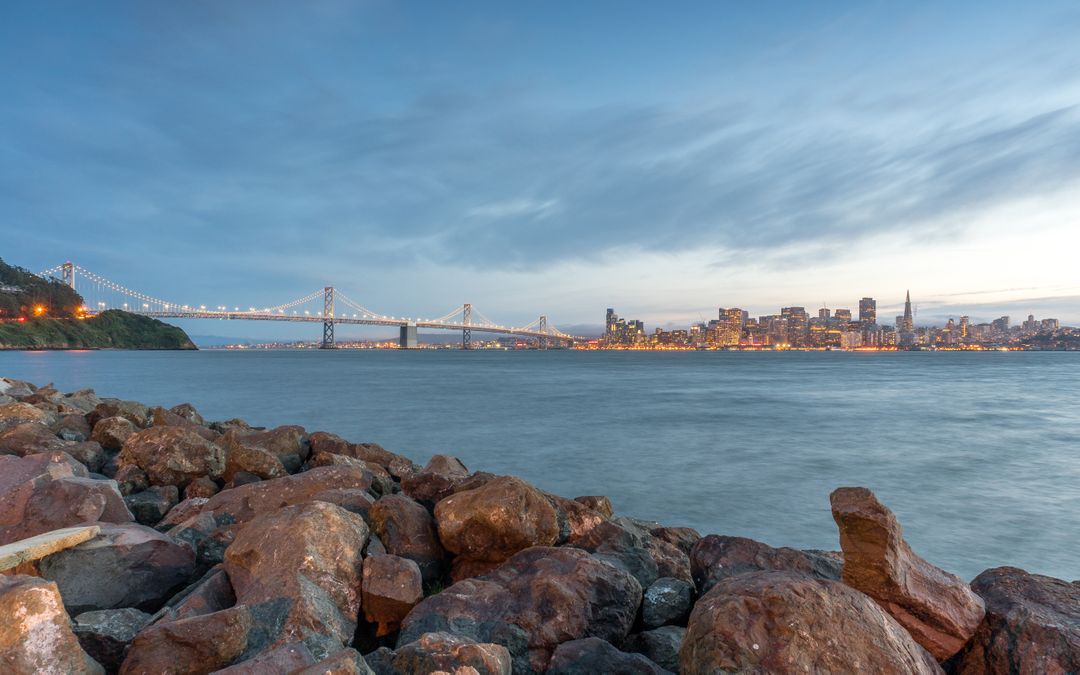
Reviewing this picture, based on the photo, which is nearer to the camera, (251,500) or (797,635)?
(797,635)

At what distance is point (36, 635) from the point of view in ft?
9.09

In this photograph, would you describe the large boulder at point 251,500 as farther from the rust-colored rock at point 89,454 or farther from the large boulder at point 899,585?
the large boulder at point 899,585

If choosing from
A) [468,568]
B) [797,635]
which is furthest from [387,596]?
[797,635]

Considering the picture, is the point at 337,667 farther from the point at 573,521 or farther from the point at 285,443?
the point at 285,443

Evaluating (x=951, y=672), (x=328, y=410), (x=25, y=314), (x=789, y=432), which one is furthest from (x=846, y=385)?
(x=25, y=314)

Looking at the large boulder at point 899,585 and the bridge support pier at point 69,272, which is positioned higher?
the bridge support pier at point 69,272

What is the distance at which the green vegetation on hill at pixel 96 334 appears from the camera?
306ft

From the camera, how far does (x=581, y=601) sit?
390 centimetres

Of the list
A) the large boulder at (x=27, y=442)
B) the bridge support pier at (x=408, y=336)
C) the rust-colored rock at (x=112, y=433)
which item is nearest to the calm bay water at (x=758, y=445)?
the rust-colored rock at (x=112, y=433)

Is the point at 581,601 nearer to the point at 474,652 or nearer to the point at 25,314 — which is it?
the point at 474,652

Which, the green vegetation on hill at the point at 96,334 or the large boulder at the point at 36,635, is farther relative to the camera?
the green vegetation on hill at the point at 96,334

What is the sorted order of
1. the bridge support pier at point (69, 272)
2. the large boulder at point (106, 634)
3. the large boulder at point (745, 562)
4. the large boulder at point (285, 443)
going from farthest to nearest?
1. the bridge support pier at point (69, 272)
2. the large boulder at point (285, 443)
3. the large boulder at point (745, 562)
4. the large boulder at point (106, 634)

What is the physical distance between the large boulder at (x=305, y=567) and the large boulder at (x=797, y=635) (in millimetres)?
1978

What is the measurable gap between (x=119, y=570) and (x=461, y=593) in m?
2.37
